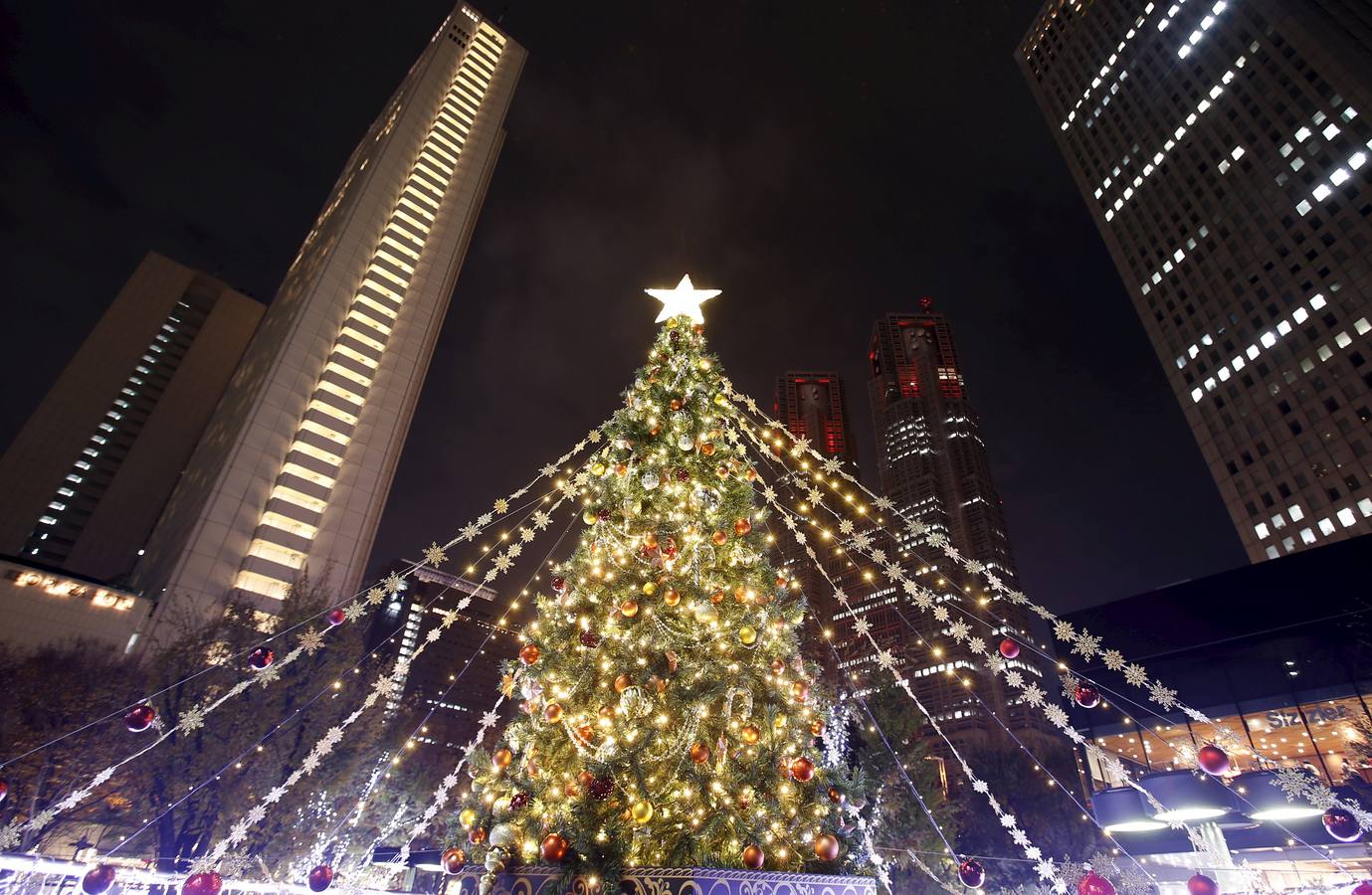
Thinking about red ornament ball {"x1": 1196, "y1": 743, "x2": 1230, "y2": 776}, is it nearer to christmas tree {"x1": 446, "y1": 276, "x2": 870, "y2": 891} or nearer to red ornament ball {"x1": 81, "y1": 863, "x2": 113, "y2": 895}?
christmas tree {"x1": 446, "y1": 276, "x2": 870, "y2": 891}

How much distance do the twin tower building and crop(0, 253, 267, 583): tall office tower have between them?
17 cm

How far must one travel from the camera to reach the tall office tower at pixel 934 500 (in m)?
72.7

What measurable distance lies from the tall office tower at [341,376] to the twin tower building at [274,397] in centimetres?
14

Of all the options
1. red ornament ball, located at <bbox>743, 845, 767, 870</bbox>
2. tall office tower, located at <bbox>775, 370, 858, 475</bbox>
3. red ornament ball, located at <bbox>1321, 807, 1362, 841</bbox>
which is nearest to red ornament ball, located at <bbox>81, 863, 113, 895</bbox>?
red ornament ball, located at <bbox>743, 845, 767, 870</bbox>

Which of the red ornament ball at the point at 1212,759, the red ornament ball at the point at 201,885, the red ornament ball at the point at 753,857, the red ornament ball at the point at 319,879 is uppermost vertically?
the red ornament ball at the point at 1212,759

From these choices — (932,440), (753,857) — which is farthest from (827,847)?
(932,440)

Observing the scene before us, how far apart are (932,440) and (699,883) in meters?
94.4

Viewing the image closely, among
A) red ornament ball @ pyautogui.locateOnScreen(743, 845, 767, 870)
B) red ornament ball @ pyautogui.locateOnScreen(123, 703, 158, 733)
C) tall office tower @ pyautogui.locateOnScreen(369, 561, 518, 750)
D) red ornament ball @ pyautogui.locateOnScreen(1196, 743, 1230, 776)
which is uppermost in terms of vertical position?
tall office tower @ pyautogui.locateOnScreen(369, 561, 518, 750)

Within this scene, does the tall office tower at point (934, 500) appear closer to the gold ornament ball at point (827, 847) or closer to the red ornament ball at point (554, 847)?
the gold ornament ball at point (827, 847)

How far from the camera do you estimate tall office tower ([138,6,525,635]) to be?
38562 mm

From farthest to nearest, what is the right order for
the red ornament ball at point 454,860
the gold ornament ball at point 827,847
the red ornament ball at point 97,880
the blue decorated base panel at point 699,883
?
the red ornament ball at point 454,860
the gold ornament ball at point 827,847
the blue decorated base panel at point 699,883
the red ornament ball at point 97,880

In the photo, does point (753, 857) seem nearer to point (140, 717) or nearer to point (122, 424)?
point (140, 717)

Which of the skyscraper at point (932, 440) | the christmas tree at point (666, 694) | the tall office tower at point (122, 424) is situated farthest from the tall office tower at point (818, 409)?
the christmas tree at point (666, 694)

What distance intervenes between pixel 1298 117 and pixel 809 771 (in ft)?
179
